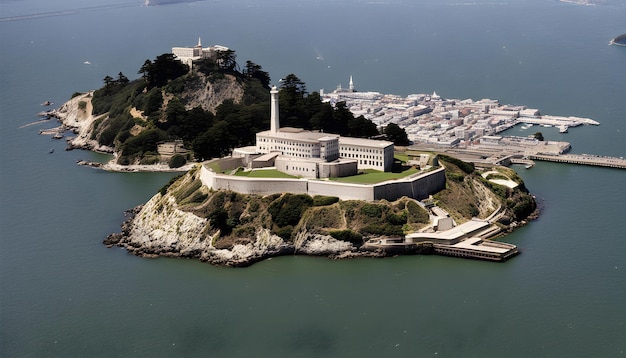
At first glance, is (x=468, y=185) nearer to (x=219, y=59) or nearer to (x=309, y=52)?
(x=219, y=59)

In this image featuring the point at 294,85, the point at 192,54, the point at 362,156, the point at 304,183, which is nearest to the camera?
the point at 304,183

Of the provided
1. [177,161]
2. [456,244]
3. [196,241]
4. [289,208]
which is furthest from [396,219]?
[177,161]

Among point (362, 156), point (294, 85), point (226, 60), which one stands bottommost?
point (362, 156)

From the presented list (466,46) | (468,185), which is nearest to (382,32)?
(466,46)

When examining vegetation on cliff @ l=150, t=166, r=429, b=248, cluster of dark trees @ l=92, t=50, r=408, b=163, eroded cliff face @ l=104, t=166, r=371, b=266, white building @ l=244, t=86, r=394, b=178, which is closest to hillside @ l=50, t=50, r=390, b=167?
cluster of dark trees @ l=92, t=50, r=408, b=163

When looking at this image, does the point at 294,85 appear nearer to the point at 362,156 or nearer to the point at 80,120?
the point at 362,156

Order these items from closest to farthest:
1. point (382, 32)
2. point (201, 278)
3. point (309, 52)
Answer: point (201, 278)
point (309, 52)
point (382, 32)
